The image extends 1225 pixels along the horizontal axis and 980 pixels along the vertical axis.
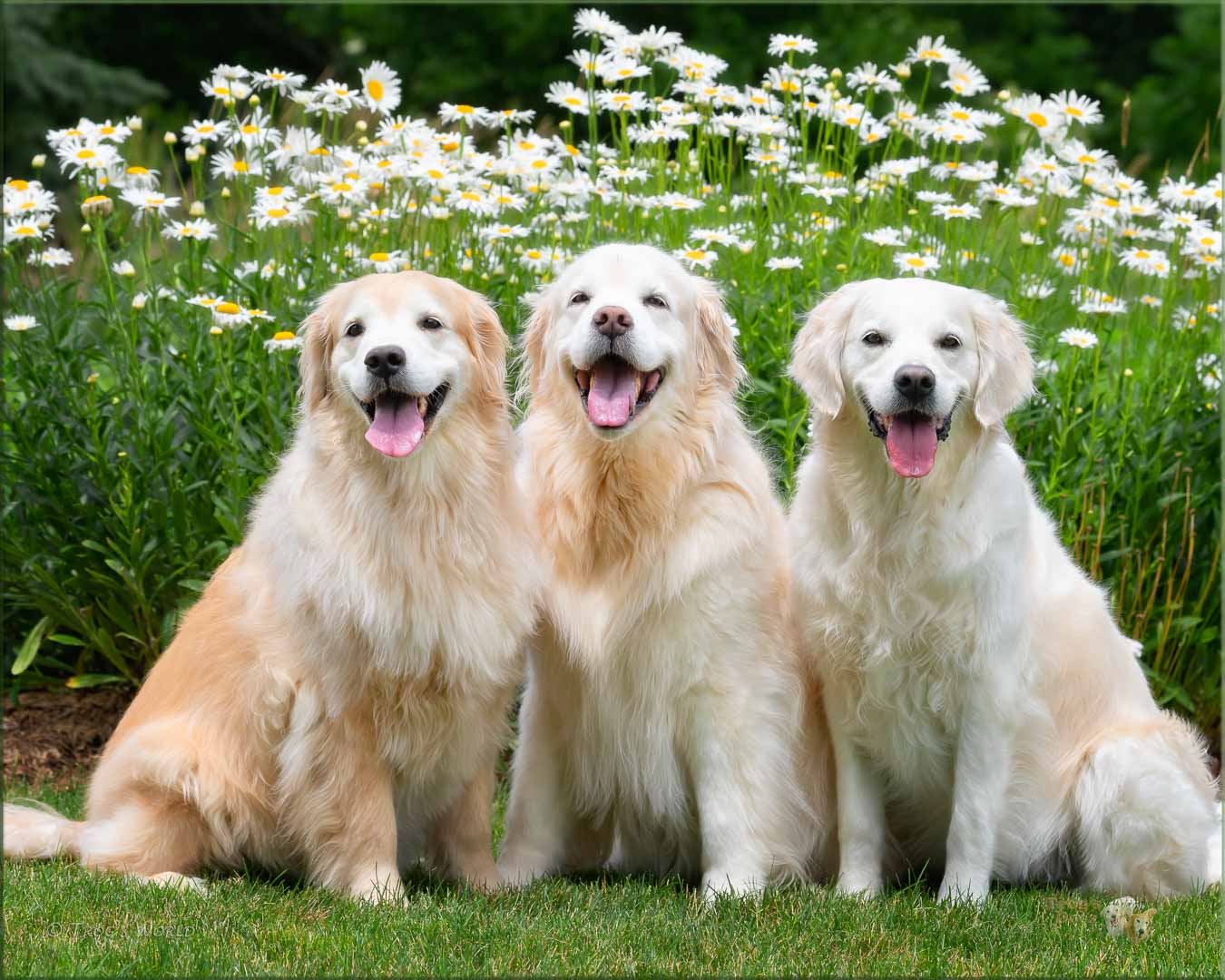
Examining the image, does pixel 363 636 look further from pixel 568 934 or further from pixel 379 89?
pixel 379 89

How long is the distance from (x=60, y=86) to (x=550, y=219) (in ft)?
34.0

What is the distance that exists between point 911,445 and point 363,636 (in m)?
1.45

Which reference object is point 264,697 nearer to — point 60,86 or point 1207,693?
point 1207,693

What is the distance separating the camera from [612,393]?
150 inches

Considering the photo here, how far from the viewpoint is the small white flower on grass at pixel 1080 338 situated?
487 cm

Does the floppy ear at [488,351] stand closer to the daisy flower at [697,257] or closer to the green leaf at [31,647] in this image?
the daisy flower at [697,257]

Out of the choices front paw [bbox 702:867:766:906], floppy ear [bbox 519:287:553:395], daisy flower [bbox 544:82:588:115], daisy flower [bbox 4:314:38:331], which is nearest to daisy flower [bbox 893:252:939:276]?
daisy flower [bbox 544:82:588:115]

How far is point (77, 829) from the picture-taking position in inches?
164

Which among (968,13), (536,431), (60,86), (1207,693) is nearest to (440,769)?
(536,431)

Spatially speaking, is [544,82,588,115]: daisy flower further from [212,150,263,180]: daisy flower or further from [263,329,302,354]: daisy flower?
[263,329,302,354]: daisy flower

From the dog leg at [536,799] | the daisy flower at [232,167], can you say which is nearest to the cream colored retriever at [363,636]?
the dog leg at [536,799]

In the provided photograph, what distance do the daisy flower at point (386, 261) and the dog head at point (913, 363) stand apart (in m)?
1.81

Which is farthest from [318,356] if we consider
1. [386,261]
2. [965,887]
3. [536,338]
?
[965,887]

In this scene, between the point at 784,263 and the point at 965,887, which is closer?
the point at 965,887
